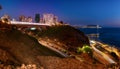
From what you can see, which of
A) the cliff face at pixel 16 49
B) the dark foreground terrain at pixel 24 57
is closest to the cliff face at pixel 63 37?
the cliff face at pixel 16 49

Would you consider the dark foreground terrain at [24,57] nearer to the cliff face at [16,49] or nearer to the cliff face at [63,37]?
the cliff face at [16,49]

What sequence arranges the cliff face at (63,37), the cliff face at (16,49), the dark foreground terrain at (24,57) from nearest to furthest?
the dark foreground terrain at (24,57)
the cliff face at (16,49)
the cliff face at (63,37)

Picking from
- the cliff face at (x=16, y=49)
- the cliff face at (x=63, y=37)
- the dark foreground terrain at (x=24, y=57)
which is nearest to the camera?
the dark foreground terrain at (x=24, y=57)

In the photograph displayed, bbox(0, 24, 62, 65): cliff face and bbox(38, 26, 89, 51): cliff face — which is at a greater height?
bbox(0, 24, 62, 65): cliff face

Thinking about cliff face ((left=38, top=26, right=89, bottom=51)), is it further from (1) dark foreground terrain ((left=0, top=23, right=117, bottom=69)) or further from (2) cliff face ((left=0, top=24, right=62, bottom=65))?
(1) dark foreground terrain ((left=0, top=23, right=117, bottom=69))

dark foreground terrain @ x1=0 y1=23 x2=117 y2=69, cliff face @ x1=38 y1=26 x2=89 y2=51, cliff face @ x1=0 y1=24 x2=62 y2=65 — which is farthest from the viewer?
cliff face @ x1=38 y1=26 x2=89 y2=51

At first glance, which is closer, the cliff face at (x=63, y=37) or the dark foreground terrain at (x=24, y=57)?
the dark foreground terrain at (x=24, y=57)

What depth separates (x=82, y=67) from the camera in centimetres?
1947

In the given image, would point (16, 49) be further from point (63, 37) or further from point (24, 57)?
point (63, 37)

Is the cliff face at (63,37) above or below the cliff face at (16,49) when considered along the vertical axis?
below

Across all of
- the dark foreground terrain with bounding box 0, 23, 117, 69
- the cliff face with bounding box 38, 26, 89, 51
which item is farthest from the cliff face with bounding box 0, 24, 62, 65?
the cliff face with bounding box 38, 26, 89, 51

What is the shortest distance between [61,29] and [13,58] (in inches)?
881

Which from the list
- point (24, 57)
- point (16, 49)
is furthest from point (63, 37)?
point (24, 57)

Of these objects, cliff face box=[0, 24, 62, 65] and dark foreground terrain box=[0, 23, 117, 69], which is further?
cliff face box=[0, 24, 62, 65]
